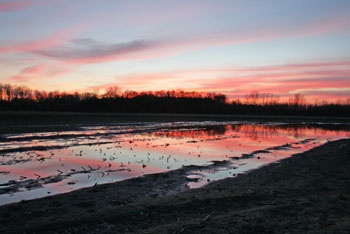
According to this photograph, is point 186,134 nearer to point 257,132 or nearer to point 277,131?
point 257,132

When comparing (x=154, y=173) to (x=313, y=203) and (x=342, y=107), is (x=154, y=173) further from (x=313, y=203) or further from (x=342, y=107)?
(x=342, y=107)

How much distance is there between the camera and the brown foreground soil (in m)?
6.19

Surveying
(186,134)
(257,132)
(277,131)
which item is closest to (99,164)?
(186,134)

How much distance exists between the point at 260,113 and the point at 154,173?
8748cm

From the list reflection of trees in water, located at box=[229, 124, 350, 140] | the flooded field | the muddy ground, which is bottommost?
the flooded field

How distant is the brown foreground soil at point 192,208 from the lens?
20.3ft

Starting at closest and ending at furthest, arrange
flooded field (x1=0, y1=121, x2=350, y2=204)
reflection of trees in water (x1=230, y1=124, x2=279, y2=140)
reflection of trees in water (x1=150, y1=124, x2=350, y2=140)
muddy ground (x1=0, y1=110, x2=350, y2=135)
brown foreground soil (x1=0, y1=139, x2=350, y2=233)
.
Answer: brown foreground soil (x1=0, y1=139, x2=350, y2=233) → flooded field (x1=0, y1=121, x2=350, y2=204) → reflection of trees in water (x1=150, y1=124, x2=350, y2=140) → reflection of trees in water (x1=230, y1=124, x2=279, y2=140) → muddy ground (x1=0, y1=110, x2=350, y2=135)

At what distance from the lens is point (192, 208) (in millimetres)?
7484

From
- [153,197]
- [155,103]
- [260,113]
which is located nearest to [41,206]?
[153,197]

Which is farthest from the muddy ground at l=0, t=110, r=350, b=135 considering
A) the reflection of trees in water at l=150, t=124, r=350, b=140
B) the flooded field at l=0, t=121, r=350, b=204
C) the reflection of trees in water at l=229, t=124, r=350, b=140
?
the reflection of trees in water at l=229, t=124, r=350, b=140

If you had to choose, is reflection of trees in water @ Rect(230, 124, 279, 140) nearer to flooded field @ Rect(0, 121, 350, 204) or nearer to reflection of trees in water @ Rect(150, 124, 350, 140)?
reflection of trees in water @ Rect(150, 124, 350, 140)

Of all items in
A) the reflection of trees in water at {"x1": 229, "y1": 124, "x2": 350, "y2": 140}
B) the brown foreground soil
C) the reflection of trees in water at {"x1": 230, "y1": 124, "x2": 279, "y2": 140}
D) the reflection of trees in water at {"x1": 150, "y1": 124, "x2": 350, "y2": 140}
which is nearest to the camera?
the brown foreground soil

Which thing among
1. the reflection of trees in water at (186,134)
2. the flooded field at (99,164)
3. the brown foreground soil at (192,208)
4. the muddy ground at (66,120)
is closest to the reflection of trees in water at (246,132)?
Result: the reflection of trees in water at (186,134)

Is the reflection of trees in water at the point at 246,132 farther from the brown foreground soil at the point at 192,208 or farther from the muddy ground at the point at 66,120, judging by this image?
the brown foreground soil at the point at 192,208
